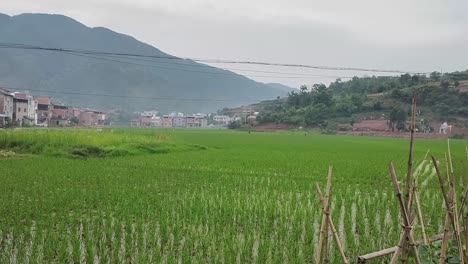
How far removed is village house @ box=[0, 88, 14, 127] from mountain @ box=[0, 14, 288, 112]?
81.6 metres

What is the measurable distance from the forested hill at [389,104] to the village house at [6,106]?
96.9 feet

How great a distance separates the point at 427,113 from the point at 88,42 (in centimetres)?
15982

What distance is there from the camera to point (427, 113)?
53250 mm

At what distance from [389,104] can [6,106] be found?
135 feet

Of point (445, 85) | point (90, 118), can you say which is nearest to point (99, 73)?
point (90, 118)

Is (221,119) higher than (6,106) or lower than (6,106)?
lower

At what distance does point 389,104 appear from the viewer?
182 feet

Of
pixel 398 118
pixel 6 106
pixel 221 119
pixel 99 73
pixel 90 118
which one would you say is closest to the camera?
pixel 6 106

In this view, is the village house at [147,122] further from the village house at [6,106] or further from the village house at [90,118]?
the village house at [6,106]

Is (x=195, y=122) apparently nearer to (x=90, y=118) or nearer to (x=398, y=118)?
(x=90, y=118)

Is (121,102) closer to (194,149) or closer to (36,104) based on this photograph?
(36,104)

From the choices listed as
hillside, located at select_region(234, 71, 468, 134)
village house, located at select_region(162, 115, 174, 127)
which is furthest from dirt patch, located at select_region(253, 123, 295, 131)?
village house, located at select_region(162, 115, 174, 127)

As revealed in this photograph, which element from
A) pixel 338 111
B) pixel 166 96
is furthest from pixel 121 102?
pixel 338 111

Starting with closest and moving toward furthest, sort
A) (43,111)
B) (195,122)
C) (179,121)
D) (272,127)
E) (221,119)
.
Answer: (43,111) < (272,127) < (195,122) < (221,119) < (179,121)
